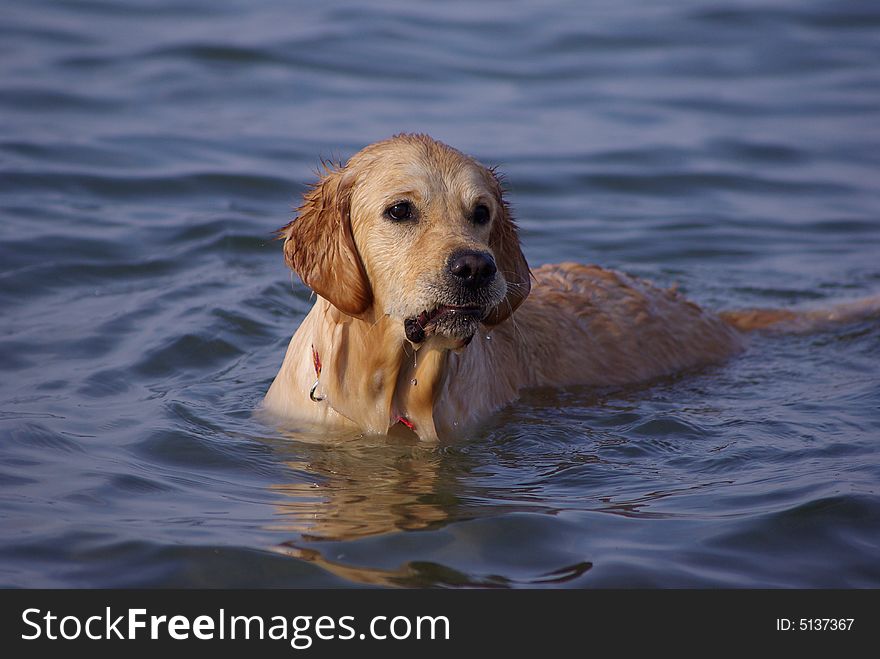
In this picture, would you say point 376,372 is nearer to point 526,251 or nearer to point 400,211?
point 400,211

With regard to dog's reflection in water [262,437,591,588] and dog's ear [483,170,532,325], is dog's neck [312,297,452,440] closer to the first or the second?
dog's reflection in water [262,437,591,588]

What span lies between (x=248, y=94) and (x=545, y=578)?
11.1 m

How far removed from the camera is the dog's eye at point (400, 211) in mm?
5966

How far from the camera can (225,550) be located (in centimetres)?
505

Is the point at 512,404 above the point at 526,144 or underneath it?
underneath

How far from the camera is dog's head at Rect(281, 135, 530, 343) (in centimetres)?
575

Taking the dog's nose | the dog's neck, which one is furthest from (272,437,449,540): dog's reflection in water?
the dog's nose

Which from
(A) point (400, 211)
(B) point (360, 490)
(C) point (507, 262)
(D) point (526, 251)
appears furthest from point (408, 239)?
(D) point (526, 251)

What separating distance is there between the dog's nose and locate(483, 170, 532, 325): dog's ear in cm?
73

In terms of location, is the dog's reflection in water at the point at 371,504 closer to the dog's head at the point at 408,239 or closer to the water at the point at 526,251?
the water at the point at 526,251

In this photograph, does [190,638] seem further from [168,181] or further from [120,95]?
[120,95]

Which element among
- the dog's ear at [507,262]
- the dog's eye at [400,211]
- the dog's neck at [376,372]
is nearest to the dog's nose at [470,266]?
the dog's eye at [400,211]

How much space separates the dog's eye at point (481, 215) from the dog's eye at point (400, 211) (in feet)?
1.10

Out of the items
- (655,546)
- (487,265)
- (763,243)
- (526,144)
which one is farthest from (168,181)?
(655,546)
